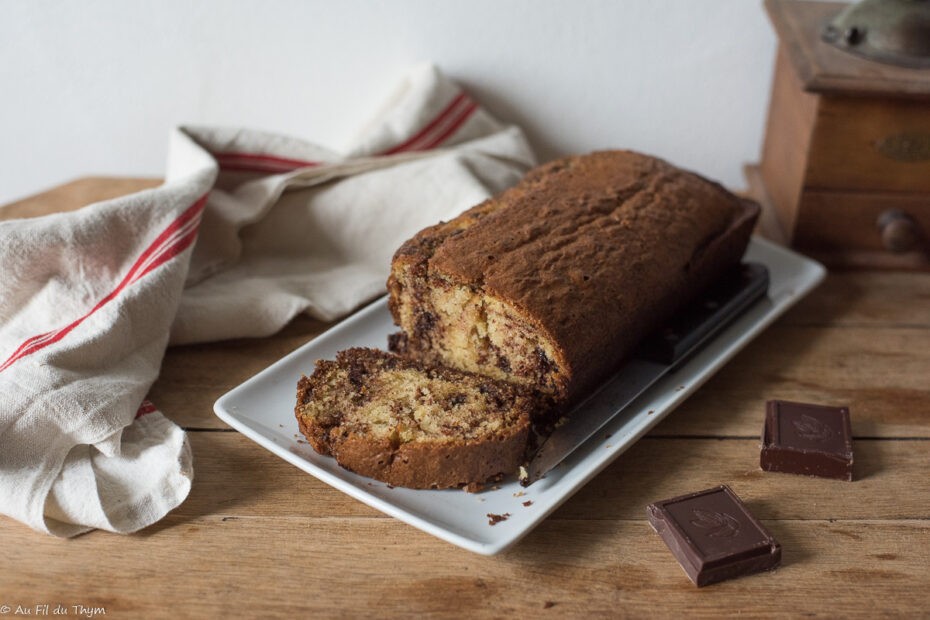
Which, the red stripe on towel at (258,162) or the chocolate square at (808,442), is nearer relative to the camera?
the chocolate square at (808,442)

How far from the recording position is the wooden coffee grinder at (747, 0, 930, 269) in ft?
6.70

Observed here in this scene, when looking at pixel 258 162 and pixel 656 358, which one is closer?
pixel 656 358

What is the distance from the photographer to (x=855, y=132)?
211 cm

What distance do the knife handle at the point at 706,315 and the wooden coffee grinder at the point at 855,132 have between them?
28cm

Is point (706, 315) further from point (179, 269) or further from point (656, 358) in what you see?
point (179, 269)

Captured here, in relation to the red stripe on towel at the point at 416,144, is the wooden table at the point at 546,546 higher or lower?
lower

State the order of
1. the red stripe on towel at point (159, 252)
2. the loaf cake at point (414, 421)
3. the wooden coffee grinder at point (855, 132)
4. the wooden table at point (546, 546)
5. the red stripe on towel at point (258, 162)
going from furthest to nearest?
the red stripe on towel at point (258, 162)
the wooden coffee grinder at point (855, 132)
the red stripe on towel at point (159, 252)
the loaf cake at point (414, 421)
the wooden table at point (546, 546)

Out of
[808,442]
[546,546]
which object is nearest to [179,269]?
[546,546]

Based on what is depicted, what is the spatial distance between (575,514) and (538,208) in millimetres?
613

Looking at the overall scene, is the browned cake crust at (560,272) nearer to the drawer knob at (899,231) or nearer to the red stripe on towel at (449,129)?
the drawer knob at (899,231)

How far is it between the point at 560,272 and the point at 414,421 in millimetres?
374

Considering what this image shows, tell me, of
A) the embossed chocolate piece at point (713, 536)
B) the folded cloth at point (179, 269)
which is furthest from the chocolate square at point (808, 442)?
the folded cloth at point (179, 269)

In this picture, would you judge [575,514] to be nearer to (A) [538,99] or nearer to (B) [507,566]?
(B) [507,566]

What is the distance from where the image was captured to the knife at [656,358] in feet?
5.25
